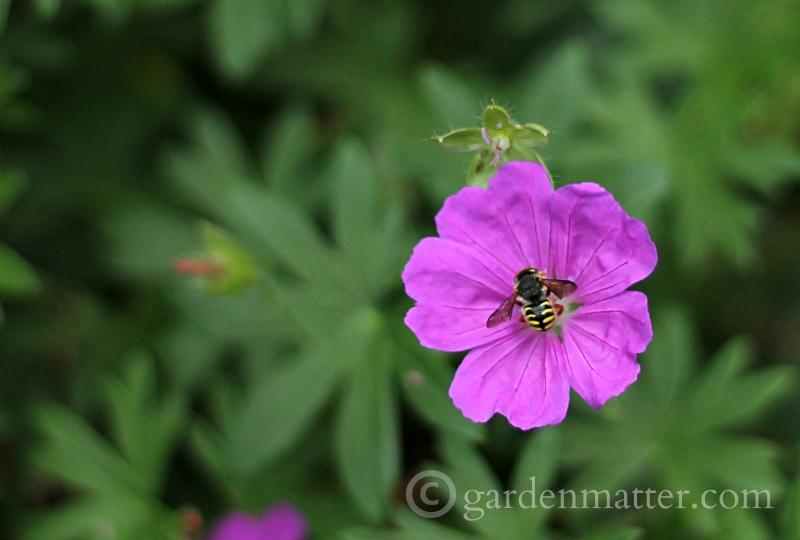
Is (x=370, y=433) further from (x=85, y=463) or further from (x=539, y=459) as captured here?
(x=85, y=463)

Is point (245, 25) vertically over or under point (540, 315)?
over

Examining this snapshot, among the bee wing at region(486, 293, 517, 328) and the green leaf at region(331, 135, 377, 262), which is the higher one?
the green leaf at region(331, 135, 377, 262)

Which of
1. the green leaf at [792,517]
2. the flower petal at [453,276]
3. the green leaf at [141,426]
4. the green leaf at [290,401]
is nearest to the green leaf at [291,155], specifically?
the green leaf at [141,426]

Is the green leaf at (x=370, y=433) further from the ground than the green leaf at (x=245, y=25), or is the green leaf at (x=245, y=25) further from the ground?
the green leaf at (x=245, y=25)

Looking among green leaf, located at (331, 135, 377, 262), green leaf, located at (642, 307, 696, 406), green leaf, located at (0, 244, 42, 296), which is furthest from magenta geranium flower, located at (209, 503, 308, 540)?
green leaf, located at (642, 307, 696, 406)

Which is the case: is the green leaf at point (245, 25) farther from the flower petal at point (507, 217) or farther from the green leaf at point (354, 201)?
the flower petal at point (507, 217)

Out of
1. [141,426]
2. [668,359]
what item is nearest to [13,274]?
[141,426]

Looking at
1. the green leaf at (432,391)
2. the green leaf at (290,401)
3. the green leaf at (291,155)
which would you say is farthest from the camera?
the green leaf at (291,155)

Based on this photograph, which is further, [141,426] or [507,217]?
[141,426]

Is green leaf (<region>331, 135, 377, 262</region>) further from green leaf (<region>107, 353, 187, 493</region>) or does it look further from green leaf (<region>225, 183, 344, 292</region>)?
green leaf (<region>107, 353, 187, 493</region>)
